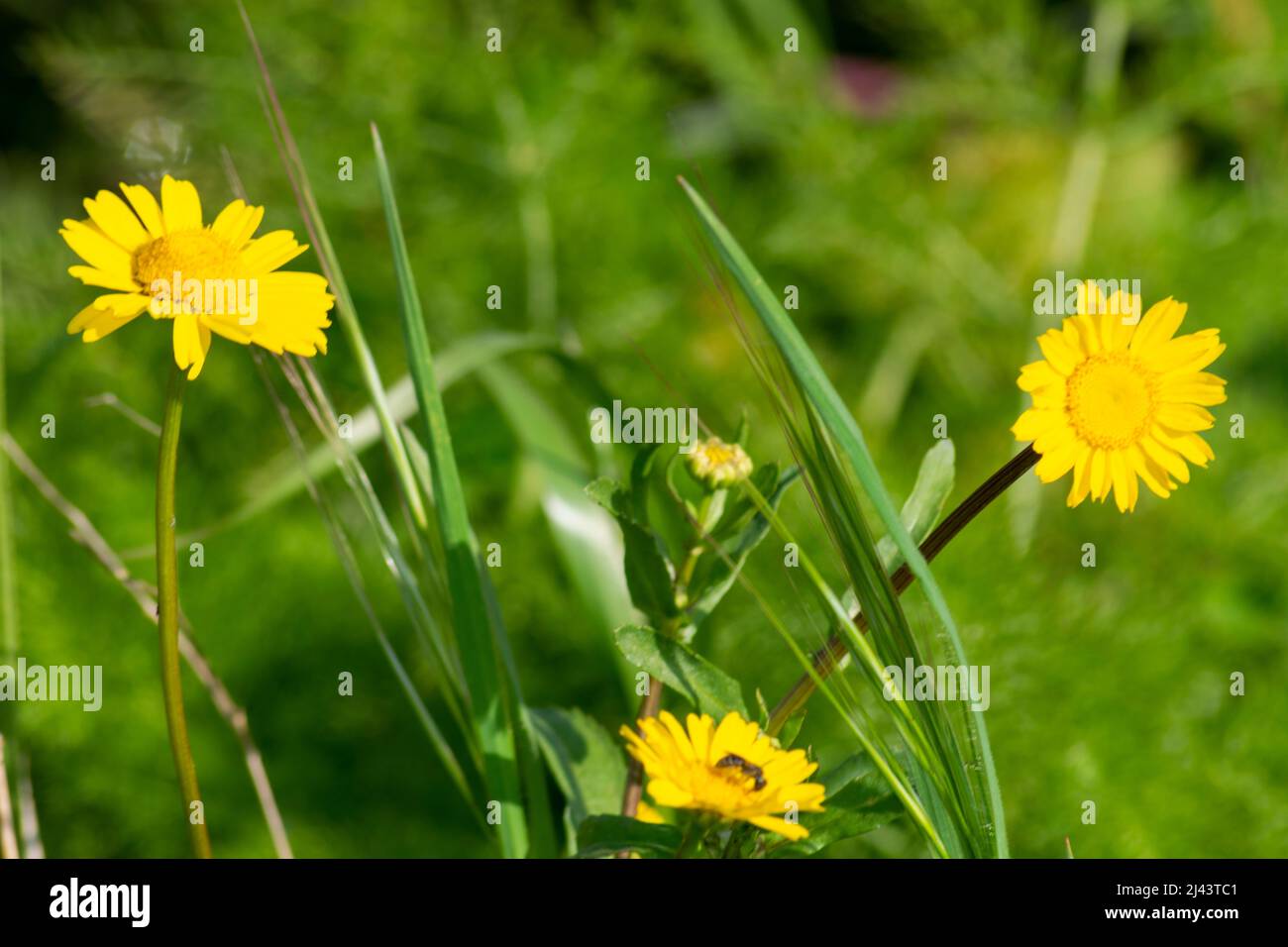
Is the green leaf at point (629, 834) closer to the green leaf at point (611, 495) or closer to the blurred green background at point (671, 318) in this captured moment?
the green leaf at point (611, 495)

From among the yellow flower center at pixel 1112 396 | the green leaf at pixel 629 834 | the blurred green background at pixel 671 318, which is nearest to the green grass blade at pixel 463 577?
the green leaf at pixel 629 834

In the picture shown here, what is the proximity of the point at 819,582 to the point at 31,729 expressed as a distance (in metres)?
0.59

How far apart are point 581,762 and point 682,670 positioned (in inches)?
2.7

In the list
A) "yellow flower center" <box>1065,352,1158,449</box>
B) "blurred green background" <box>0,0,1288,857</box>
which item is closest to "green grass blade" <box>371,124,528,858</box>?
"yellow flower center" <box>1065,352,1158,449</box>

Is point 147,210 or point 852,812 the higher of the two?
point 147,210

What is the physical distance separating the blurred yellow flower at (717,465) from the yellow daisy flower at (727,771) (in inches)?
1.9

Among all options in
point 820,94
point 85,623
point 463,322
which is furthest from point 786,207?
point 85,623

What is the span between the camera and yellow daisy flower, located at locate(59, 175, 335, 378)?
0.66 ft

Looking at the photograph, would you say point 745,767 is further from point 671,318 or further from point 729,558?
point 671,318

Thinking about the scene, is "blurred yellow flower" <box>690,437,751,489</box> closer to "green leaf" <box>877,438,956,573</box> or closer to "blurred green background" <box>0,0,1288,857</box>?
"green leaf" <box>877,438,956,573</box>

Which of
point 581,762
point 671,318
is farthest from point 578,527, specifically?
point 671,318

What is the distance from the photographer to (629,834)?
25 centimetres

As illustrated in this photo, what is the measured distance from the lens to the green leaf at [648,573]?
0.25 meters

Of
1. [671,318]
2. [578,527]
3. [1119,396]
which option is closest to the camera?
[1119,396]
